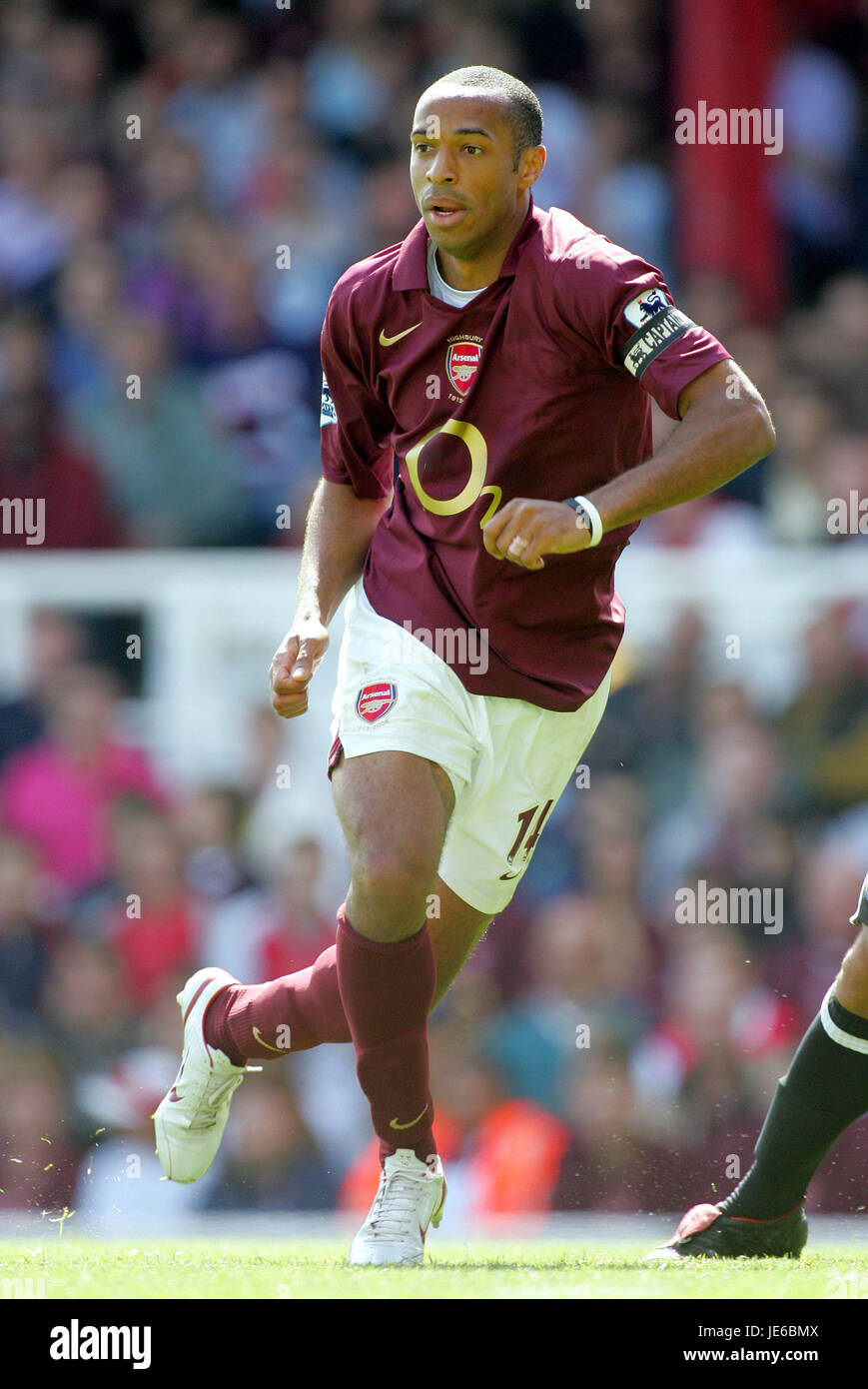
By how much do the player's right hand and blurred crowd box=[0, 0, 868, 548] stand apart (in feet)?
13.1

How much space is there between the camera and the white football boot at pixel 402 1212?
145 inches

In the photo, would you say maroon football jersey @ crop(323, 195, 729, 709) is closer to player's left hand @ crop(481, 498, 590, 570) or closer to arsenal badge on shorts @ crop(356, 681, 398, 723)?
arsenal badge on shorts @ crop(356, 681, 398, 723)

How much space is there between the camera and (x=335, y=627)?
709 centimetres

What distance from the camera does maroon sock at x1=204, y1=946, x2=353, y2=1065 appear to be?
163 inches

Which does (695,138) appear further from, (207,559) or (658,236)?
(207,559)

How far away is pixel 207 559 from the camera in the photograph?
24.6 feet

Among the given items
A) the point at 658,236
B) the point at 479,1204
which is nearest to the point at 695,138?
the point at 658,236

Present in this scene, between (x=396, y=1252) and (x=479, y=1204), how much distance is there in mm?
2334

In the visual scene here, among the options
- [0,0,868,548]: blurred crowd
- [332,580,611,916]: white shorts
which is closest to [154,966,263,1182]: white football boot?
[332,580,611,916]: white shorts

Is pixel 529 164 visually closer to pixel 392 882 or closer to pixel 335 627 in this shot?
pixel 392 882

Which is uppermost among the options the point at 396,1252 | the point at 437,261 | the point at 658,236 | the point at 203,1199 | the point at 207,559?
the point at 658,236

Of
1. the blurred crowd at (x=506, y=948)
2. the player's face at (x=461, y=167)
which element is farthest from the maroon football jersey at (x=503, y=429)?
the blurred crowd at (x=506, y=948)

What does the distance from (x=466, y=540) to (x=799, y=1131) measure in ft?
4.59

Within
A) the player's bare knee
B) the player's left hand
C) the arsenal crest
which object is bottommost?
the player's bare knee
